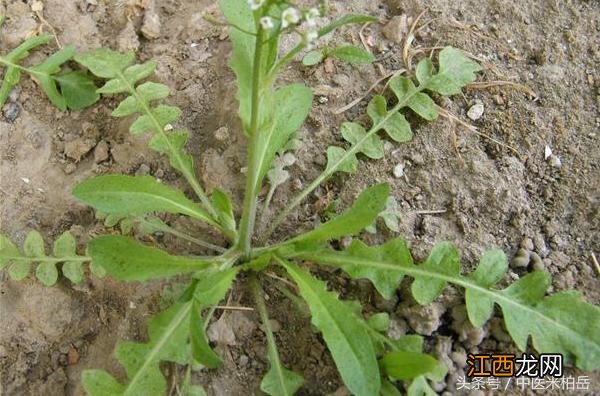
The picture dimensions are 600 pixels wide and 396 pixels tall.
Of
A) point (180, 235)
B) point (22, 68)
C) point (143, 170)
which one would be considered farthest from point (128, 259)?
point (22, 68)

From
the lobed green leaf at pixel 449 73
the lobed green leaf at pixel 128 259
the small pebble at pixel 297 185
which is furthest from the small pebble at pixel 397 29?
the lobed green leaf at pixel 128 259

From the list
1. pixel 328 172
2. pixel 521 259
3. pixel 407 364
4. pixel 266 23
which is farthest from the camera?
pixel 328 172

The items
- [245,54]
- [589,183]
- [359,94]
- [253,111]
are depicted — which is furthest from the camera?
[359,94]

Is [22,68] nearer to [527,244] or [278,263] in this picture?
[278,263]

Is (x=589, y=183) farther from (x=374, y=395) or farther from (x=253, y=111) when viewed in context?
(x=253, y=111)

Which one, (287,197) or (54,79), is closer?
(287,197)

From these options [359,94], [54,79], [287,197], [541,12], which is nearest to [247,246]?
[287,197]

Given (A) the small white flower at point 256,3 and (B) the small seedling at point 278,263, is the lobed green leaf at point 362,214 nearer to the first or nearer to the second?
(B) the small seedling at point 278,263
